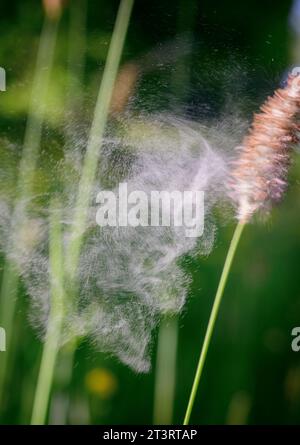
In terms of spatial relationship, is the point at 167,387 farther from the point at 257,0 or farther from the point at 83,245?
the point at 257,0

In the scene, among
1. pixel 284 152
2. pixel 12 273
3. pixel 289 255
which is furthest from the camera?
pixel 289 255

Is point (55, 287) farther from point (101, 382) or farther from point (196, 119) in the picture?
point (196, 119)

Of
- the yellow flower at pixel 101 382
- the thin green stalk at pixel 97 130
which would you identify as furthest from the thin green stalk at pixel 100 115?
the yellow flower at pixel 101 382

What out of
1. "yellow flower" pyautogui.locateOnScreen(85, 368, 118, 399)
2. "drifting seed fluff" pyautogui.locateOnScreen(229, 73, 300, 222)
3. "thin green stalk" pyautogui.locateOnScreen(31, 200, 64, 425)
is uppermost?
"drifting seed fluff" pyautogui.locateOnScreen(229, 73, 300, 222)

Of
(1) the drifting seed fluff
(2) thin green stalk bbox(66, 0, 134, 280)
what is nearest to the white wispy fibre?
(2) thin green stalk bbox(66, 0, 134, 280)

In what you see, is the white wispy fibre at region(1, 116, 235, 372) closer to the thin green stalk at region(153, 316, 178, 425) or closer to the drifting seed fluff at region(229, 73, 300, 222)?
the thin green stalk at region(153, 316, 178, 425)

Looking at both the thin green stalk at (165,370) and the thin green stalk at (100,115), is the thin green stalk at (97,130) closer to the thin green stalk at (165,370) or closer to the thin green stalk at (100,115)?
the thin green stalk at (100,115)

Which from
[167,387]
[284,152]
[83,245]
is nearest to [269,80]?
[284,152]
